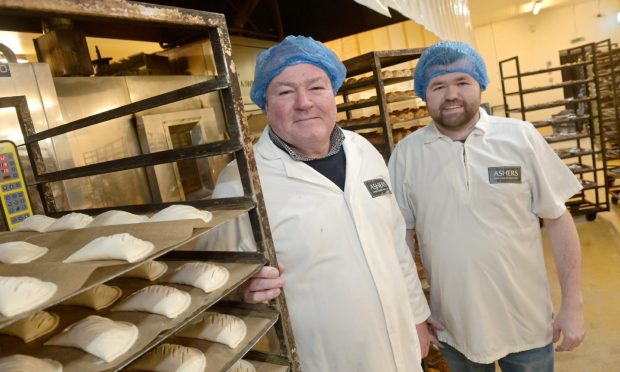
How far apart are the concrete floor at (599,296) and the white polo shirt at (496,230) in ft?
4.36

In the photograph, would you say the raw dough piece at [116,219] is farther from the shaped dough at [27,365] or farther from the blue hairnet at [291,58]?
the blue hairnet at [291,58]

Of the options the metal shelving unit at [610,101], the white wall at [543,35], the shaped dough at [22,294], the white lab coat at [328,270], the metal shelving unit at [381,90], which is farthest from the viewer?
the white wall at [543,35]

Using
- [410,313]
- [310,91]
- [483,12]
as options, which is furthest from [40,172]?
[483,12]

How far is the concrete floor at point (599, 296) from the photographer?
2414 millimetres

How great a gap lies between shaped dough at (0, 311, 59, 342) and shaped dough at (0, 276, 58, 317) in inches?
12.4

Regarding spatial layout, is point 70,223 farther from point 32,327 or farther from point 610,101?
point 610,101

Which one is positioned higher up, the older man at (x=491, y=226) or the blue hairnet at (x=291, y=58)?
the blue hairnet at (x=291, y=58)

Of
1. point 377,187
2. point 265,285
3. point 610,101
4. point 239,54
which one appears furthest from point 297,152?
point 610,101

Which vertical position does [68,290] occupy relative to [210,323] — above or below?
above

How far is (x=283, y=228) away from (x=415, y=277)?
2.06 feet

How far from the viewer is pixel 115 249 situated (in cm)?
62

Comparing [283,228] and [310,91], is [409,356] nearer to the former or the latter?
[283,228]

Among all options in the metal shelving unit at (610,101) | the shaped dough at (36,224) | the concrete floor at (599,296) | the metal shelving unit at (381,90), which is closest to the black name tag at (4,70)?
the shaped dough at (36,224)

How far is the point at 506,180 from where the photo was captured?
4.75ft
